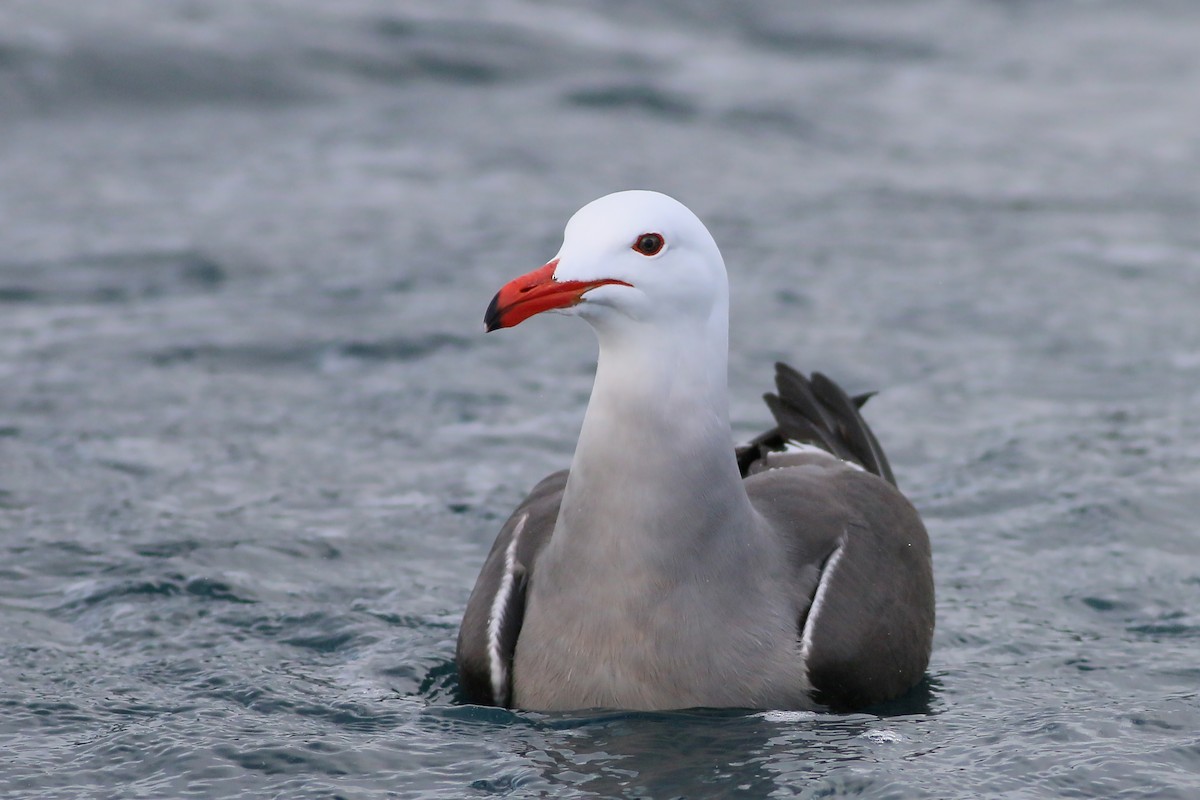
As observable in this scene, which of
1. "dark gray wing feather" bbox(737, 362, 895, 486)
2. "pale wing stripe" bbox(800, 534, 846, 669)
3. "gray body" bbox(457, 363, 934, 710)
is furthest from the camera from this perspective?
"dark gray wing feather" bbox(737, 362, 895, 486)

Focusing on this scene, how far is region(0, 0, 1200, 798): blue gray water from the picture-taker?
6.16m

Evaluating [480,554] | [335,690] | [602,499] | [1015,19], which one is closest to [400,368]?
[480,554]

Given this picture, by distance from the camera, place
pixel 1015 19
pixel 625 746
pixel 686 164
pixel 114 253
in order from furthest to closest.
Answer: pixel 1015 19 < pixel 686 164 < pixel 114 253 < pixel 625 746

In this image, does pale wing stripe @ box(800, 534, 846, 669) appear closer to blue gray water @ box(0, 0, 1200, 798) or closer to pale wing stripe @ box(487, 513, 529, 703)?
blue gray water @ box(0, 0, 1200, 798)

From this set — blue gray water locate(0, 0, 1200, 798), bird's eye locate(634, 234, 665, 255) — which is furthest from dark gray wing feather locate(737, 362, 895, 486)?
bird's eye locate(634, 234, 665, 255)

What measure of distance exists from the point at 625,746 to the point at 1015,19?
14.1 m

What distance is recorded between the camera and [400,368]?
10789 mm

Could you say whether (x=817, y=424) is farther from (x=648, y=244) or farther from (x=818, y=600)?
(x=648, y=244)

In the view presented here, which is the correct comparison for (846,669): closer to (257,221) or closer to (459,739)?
(459,739)

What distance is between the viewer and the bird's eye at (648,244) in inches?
221

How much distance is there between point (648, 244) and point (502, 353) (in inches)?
216

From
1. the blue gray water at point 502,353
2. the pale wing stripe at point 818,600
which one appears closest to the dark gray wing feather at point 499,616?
the blue gray water at point 502,353

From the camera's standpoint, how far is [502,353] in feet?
36.3

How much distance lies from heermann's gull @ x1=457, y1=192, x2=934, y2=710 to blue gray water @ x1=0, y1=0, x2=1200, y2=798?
17cm
